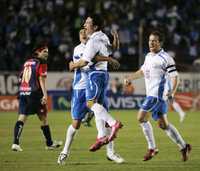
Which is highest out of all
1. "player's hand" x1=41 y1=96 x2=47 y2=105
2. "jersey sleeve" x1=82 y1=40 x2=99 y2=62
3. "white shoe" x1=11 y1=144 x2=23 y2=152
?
"jersey sleeve" x1=82 y1=40 x2=99 y2=62

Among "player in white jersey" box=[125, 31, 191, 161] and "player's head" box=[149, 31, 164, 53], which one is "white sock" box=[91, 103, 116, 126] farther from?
"player's head" box=[149, 31, 164, 53]

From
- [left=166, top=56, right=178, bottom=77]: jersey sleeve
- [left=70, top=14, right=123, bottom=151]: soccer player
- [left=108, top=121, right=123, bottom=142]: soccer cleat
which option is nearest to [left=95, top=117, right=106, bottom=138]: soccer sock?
[left=70, top=14, right=123, bottom=151]: soccer player

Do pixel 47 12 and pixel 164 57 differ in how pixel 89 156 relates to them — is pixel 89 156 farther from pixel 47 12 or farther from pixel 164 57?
pixel 47 12

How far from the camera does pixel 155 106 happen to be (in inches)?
523

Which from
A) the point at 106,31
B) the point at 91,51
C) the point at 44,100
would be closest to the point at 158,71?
the point at 91,51

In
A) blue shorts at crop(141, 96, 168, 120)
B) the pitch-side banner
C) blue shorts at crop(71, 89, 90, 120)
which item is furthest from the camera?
the pitch-side banner

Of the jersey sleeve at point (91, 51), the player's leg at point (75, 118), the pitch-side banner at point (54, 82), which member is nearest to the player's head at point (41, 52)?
the player's leg at point (75, 118)

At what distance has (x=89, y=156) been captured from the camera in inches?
562

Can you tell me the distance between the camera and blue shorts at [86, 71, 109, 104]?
12664 mm

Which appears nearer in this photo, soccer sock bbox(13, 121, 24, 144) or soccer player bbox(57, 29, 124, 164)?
soccer player bbox(57, 29, 124, 164)

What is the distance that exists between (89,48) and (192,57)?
873 inches

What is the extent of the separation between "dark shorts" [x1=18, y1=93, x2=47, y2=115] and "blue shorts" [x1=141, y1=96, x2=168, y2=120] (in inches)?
137

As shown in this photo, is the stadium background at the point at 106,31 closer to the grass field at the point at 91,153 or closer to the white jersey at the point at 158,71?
the grass field at the point at 91,153

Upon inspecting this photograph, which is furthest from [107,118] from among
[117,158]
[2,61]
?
[2,61]
